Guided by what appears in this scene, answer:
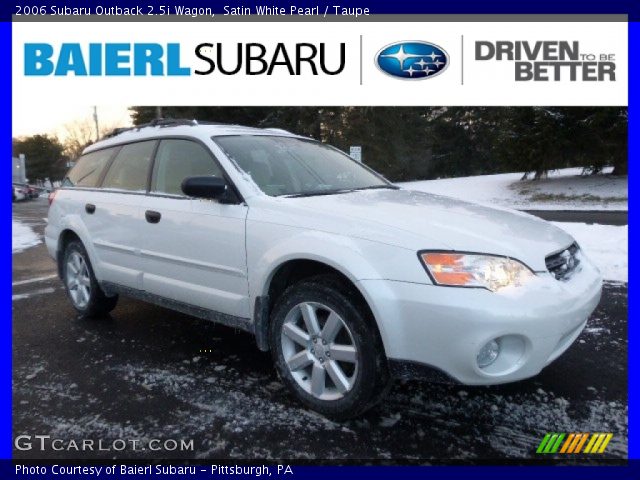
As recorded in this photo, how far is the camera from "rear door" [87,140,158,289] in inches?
155

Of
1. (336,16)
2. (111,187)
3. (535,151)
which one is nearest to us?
(336,16)

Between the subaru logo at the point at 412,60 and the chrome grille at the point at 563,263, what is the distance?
8.99ft

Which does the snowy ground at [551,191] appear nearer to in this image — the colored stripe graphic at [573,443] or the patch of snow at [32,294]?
the patch of snow at [32,294]

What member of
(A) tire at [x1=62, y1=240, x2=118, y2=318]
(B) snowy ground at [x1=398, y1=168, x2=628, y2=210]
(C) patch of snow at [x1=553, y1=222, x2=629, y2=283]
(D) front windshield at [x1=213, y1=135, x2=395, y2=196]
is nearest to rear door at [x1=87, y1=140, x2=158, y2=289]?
(A) tire at [x1=62, y1=240, x2=118, y2=318]

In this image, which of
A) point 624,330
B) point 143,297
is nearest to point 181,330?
point 143,297

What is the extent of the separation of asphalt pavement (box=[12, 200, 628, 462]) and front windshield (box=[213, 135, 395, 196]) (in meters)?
1.33

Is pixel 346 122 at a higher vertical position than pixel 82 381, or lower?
higher

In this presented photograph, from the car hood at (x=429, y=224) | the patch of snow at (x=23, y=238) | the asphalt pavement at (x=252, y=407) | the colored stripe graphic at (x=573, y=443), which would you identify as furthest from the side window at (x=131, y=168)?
the patch of snow at (x=23, y=238)

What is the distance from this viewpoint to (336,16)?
378 cm

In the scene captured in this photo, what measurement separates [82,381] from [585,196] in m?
17.3

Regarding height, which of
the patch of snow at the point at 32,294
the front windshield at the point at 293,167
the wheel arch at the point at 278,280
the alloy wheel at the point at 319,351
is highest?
the front windshield at the point at 293,167

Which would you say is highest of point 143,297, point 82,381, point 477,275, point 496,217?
point 496,217

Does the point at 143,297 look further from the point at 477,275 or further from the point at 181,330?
the point at 477,275

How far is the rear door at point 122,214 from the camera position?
12.9 feet
